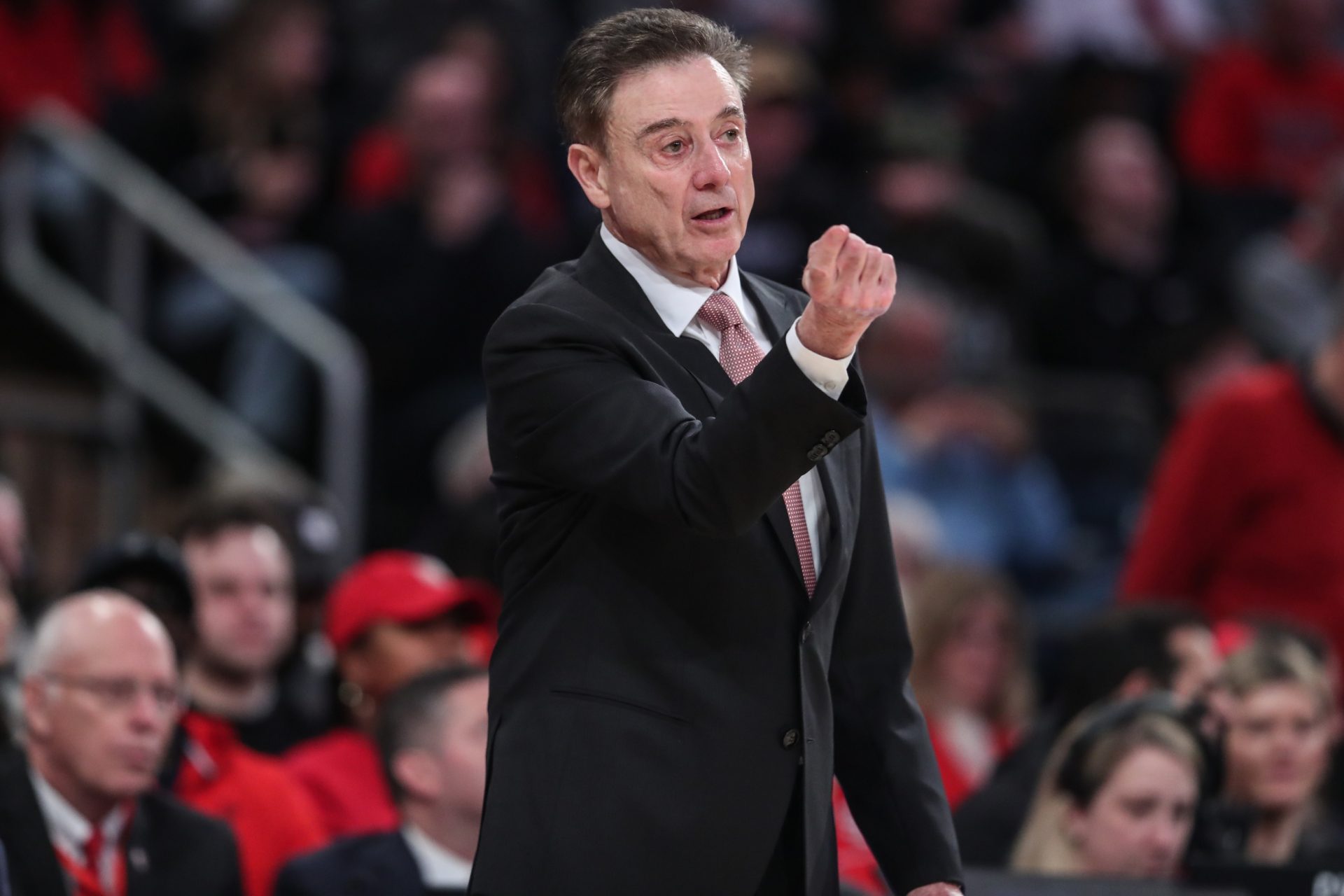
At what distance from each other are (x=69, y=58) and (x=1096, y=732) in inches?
201

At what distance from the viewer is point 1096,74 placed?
32.5ft

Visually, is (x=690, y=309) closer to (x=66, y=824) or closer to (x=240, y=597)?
(x=66, y=824)

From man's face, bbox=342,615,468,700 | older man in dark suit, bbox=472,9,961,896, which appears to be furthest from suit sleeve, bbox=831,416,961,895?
man's face, bbox=342,615,468,700

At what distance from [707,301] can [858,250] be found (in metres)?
0.35

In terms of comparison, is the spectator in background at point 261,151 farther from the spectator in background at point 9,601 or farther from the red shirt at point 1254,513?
the red shirt at point 1254,513

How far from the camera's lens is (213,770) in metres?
5.02

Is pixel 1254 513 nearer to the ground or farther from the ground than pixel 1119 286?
nearer to the ground

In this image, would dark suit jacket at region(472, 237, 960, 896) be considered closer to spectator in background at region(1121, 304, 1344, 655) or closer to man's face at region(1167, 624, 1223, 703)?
man's face at region(1167, 624, 1223, 703)

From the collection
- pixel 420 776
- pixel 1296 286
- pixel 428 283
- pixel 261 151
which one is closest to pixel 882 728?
pixel 420 776

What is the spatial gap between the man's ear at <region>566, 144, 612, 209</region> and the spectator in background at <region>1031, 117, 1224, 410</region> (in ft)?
22.4

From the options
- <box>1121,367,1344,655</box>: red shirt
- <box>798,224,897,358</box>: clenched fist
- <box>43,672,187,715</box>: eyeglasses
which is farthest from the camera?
<box>1121,367,1344,655</box>: red shirt

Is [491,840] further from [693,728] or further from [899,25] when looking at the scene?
[899,25]

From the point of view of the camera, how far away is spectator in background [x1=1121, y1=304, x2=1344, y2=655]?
5953 mm

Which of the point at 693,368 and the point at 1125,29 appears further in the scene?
the point at 1125,29
